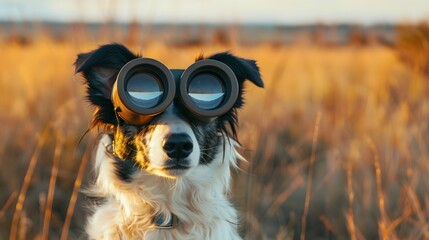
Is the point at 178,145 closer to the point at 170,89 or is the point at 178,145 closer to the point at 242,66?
the point at 170,89

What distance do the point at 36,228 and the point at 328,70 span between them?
25.0 feet

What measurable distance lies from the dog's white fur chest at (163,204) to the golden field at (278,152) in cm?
89

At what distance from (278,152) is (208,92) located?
418 centimetres

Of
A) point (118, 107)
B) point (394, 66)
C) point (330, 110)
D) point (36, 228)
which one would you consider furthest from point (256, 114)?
point (118, 107)

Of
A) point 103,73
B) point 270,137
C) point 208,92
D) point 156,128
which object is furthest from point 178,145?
point 270,137

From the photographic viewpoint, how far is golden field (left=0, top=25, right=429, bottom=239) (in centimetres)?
514

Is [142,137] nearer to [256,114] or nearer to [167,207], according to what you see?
[167,207]

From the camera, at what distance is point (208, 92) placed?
2678 mm

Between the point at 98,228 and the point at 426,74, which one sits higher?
the point at 426,74

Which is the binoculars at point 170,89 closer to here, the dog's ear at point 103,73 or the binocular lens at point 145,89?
the binocular lens at point 145,89

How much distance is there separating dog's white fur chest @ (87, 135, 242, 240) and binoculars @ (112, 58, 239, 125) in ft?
1.60

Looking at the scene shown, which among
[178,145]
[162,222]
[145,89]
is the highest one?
[145,89]

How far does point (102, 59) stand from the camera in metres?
2.96

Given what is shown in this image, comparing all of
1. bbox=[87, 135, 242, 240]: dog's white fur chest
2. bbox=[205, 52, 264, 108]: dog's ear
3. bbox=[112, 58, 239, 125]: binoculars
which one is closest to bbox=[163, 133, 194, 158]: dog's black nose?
bbox=[112, 58, 239, 125]: binoculars
